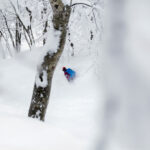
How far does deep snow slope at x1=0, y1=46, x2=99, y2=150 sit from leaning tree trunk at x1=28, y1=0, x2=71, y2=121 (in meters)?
0.28

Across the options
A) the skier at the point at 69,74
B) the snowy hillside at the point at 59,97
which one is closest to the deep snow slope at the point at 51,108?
the snowy hillside at the point at 59,97

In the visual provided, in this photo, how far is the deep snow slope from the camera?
2498mm

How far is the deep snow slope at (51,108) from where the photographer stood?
8.20ft

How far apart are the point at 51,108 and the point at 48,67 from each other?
416 centimetres

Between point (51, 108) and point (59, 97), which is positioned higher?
Result: point (59, 97)

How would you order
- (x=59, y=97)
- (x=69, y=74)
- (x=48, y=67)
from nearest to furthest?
(x=48, y=67) < (x=59, y=97) < (x=69, y=74)

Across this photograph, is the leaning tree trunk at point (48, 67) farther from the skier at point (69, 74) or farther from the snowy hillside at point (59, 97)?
the skier at point (69, 74)

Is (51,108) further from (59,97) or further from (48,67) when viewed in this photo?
(48,67)

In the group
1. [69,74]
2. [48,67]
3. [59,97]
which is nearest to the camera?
[48,67]

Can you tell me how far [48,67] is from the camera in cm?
421

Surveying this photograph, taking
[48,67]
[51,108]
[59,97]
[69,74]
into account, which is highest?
[69,74]

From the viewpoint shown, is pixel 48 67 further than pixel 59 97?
No

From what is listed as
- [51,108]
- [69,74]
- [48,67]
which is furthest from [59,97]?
[48,67]

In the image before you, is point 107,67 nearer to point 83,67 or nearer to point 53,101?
point 53,101
